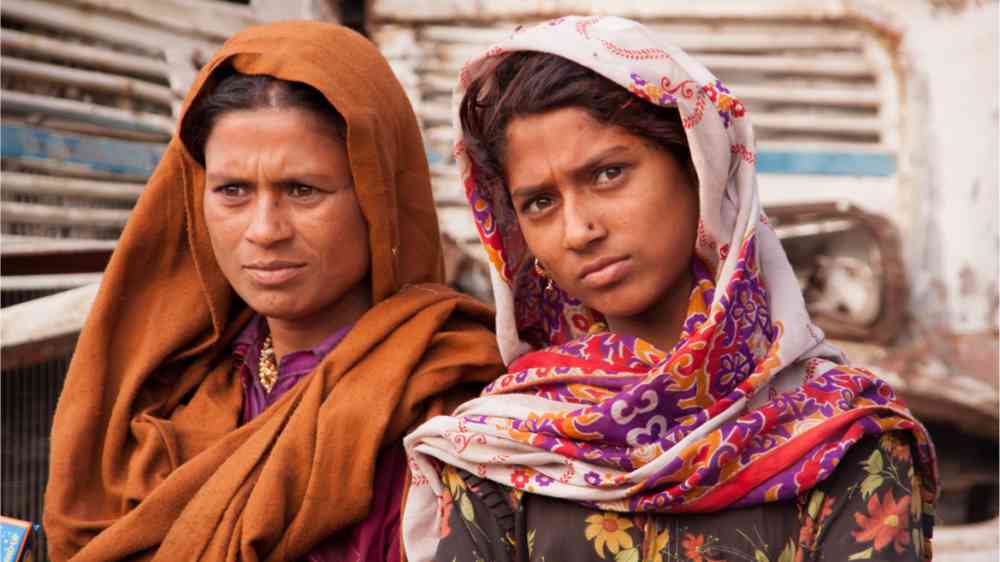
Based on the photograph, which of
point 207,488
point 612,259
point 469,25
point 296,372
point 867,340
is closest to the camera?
point 612,259

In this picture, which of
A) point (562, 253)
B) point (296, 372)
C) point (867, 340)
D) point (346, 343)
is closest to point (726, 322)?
point (562, 253)

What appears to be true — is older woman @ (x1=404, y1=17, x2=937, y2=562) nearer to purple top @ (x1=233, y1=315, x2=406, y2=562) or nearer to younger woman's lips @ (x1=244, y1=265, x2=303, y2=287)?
purple top @ (x1=233, y1=315, x2=406, y2=562)

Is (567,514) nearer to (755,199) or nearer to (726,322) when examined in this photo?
(726,322)

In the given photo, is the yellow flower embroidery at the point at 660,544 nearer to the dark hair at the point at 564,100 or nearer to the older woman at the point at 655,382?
the older woman at the point at 655,382

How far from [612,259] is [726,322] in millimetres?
200

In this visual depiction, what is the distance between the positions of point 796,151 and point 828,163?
4.6 inches

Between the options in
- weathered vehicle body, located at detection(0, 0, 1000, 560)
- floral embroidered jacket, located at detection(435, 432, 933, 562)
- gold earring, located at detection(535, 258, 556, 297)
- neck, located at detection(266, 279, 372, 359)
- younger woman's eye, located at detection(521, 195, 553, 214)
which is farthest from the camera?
weathered vehicle body, located at detection(0, 0, 1000, 560)

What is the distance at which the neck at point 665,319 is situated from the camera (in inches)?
78.5

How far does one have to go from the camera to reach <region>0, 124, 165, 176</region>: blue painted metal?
3.71m

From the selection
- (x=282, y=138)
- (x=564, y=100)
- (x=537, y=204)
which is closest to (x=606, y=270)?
(x=537, y=204)

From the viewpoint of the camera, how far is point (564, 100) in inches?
74.3

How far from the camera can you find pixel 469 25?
460 centimetres

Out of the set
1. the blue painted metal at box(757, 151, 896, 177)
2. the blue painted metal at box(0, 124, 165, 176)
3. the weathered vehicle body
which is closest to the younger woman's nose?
the weathered vehicle body

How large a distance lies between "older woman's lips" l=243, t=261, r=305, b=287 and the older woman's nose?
0.15 feet
